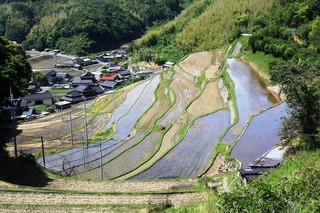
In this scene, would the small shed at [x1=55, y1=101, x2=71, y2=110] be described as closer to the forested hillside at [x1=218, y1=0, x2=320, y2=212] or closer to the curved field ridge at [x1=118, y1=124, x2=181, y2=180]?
the curved field ridge at [x1=118, y1=124, x2=181, y2=180]

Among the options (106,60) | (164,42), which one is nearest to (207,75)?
(164,42)

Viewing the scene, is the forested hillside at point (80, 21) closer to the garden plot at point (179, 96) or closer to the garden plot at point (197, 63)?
the garden plot at point (197, 63)

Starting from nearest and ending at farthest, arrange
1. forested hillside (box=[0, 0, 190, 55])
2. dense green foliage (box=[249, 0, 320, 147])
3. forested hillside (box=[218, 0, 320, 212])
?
forested hillside (box=[218, 0, 320, 212]) → dense green foliage (box=[249, 0, 320, 147]) → forested hillside (box=[0, 0, 190, 55])

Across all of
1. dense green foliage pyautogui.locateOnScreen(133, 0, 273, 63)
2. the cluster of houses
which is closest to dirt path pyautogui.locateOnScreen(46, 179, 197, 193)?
the cluster of houses

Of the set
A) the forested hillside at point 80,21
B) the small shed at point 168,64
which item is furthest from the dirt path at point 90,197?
the forested hillside at point 80,21

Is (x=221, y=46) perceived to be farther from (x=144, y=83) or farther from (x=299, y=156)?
(x=299, y=156)

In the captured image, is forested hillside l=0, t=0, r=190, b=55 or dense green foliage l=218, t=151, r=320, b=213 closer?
dense green foliage l=218, t=151, r=320, b=213
